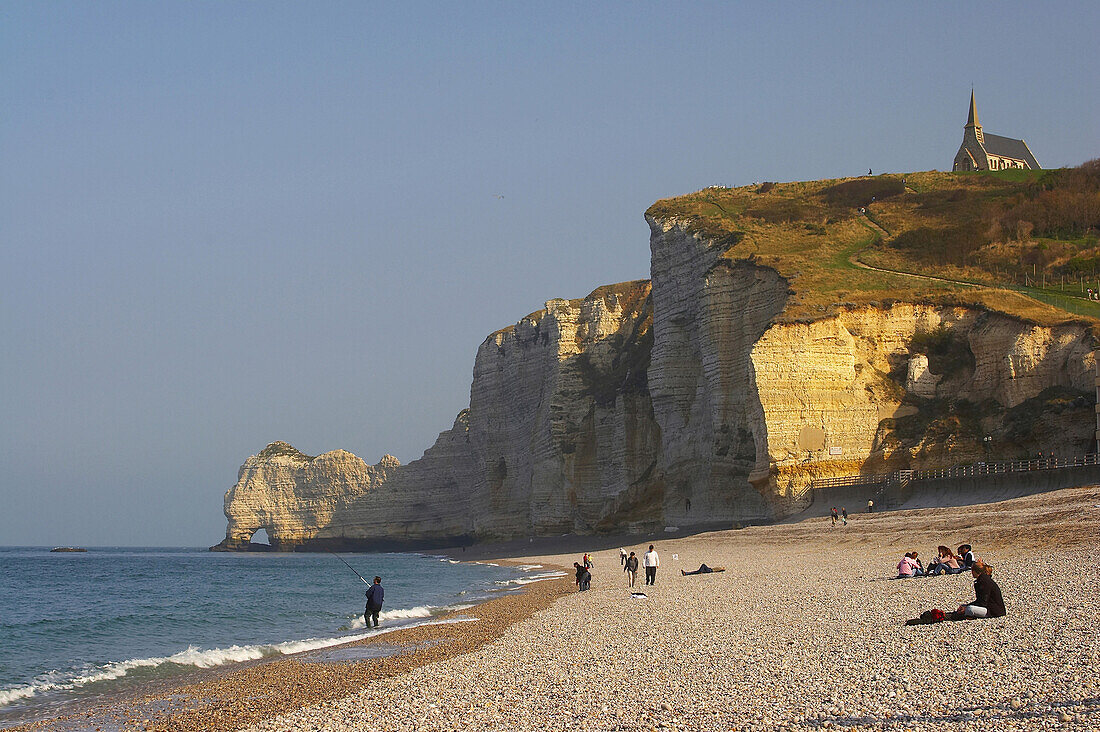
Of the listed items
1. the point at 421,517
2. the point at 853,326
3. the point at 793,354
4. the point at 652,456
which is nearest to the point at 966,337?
the point at 853,326

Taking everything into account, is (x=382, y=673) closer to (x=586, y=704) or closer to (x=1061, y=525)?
(x=586, y=704)

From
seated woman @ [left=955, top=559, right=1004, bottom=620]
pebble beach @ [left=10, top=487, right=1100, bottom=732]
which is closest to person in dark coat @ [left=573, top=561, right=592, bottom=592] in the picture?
pebble beach @ [left=10, top=487, right=1100, bottom=732]

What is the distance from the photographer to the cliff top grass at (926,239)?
153 ft

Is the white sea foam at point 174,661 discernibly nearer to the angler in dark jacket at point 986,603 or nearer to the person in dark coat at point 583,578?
the person in dark coat at point 583,578

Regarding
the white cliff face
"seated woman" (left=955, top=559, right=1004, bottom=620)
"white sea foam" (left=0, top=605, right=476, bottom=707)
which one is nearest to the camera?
"seated woman" (left=955, top=559, right=1004, bottom=620)

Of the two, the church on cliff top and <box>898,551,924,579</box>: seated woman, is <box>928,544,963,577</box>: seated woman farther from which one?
the church on cliff top

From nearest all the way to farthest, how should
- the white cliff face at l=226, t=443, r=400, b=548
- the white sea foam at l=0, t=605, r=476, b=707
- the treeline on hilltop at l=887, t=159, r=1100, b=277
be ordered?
the white sea foam at l=0, t=605, r=476, b=707 → the treeline on hilltop at l=887, t=159, r=1100, b=277 → the white cliff face at l=226, t=443, r=400, b=548

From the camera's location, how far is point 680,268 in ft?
185

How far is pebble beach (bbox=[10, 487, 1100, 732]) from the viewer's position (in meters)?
7.96

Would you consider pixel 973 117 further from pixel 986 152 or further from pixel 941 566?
pixel 941 566

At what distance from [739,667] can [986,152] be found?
9178 centimetres

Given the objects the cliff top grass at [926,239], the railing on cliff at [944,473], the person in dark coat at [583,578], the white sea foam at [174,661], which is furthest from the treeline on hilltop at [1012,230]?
the white sea foam at [174,661]

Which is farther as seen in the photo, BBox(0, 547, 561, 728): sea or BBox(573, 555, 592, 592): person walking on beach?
BBox(573, 555, 592, 592): person walking on beach

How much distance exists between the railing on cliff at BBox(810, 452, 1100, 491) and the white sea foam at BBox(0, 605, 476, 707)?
77.6 ft
